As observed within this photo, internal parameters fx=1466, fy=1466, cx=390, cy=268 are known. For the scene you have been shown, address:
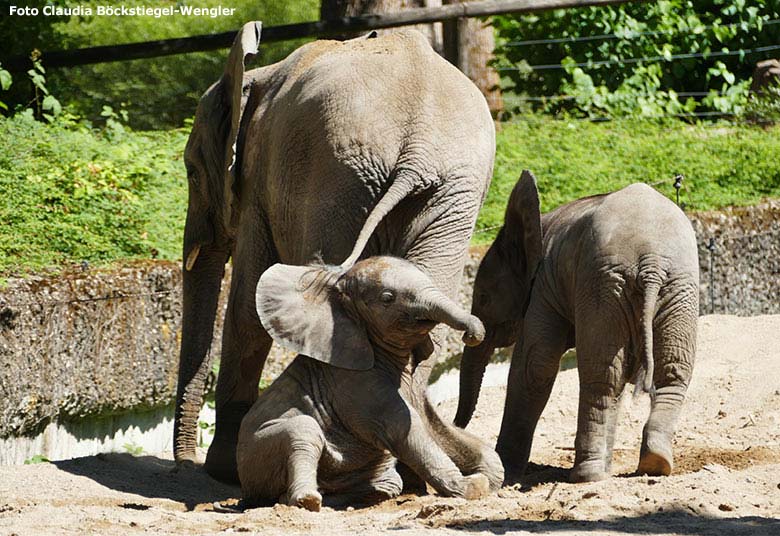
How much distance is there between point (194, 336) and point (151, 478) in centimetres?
112

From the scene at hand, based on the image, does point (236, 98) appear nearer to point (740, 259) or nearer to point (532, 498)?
point (532, 498)

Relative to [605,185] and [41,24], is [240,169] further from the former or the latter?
[41,24]

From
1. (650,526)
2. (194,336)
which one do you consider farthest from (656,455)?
(194,336)

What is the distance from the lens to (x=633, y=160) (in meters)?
14.5

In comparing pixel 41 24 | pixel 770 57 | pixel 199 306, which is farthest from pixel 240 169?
pixel 770 57

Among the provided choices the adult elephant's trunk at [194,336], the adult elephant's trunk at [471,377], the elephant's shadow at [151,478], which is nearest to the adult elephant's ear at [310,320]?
the elephant's shadow at [151,478]

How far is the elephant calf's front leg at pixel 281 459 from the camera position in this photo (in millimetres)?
6203

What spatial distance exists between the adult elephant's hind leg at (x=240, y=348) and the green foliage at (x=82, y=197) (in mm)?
1761

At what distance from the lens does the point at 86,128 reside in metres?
13.3

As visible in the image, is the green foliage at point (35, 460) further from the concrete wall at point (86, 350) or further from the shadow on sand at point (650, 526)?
the shadow on sand at point (650, 526)

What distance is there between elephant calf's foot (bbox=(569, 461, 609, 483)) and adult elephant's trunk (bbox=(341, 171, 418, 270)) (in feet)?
5.69

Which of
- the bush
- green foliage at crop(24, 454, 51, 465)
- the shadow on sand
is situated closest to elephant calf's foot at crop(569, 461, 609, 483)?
the shadow on sand

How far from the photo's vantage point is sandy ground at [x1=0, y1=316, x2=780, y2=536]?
547cm

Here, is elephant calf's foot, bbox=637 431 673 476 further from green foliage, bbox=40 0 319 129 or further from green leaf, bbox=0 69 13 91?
green foliage, bbox=40 0 319 129
